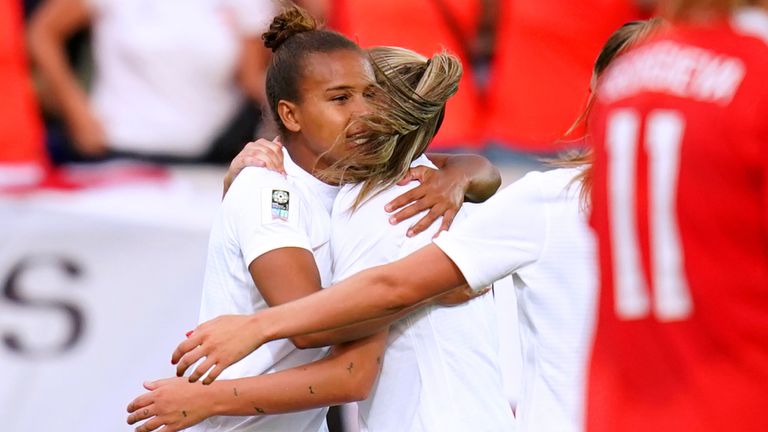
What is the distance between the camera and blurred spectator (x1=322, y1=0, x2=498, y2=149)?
19.2 feet

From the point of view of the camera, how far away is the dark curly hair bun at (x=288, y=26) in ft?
10.8

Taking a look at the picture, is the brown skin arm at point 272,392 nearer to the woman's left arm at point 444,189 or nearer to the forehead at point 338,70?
the woman's left arm at point 444,189

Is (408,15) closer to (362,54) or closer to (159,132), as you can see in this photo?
(159,132)

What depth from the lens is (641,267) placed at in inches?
76.7

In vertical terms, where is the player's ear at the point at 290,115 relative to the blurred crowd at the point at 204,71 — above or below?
below

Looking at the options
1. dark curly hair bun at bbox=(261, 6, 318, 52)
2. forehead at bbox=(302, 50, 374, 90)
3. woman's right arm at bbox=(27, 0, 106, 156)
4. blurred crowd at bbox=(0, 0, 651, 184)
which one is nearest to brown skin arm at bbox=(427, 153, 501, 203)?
forehead at bbox=(302, 50, 374, 90)

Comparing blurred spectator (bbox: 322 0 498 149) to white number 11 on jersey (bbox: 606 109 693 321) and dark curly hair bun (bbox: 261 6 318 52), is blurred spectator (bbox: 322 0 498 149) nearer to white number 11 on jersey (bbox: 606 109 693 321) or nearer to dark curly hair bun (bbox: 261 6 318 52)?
dark curly hair bun (bbox: 261 6 318 52)

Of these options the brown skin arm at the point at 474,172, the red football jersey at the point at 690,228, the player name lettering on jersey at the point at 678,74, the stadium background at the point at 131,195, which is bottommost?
the red football jersey at the point at 690,228

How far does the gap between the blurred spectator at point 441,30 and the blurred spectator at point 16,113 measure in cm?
143

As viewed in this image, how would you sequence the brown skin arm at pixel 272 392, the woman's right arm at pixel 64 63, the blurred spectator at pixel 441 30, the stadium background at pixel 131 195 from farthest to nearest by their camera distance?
the blurred spectator at pixel 441 30, the woman's right arm at pixel 64 63, the stadium background at pixel 131 195, the brown skin arm at pixel 272 392

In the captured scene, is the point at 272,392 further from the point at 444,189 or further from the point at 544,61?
the point at 544,61

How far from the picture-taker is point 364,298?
2566 mm

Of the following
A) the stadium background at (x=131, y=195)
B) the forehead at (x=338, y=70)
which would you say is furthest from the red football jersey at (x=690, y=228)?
the stadium background at (x=131, y=195)

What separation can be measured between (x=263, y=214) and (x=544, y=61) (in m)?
3.22
